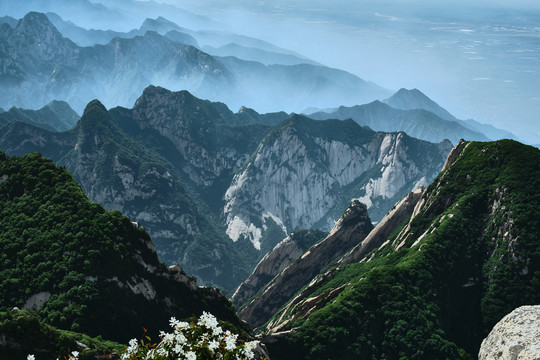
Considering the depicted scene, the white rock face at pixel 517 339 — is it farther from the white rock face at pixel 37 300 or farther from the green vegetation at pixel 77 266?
the white rock face at pixel 37 300

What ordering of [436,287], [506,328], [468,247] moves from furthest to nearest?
[468,247] < [436,287] < [506,328]

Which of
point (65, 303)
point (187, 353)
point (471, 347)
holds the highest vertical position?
point (187, 353)

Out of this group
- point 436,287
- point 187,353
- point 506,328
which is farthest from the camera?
point 436,287

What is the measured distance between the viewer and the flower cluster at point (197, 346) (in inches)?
1136

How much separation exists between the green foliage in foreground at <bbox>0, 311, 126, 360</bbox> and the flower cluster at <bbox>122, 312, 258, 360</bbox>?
157 feet

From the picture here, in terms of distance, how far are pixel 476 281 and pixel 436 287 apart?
13.4 metres

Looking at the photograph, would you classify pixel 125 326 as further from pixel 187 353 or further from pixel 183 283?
pixel 187 353

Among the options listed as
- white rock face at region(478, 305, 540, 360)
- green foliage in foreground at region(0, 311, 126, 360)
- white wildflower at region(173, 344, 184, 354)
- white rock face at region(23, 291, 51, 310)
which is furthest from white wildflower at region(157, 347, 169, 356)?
white rock face at region(23, 291, 51, 310)

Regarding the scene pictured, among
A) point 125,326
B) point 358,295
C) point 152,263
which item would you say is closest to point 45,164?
point 152,263

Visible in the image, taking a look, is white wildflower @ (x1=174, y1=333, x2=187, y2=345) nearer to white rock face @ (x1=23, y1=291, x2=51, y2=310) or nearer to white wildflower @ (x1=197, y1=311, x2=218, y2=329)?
white wildflower @ (x1=197, y1=311, x2=218, y2=329)

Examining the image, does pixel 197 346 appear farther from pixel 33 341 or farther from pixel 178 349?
pixel 33 341

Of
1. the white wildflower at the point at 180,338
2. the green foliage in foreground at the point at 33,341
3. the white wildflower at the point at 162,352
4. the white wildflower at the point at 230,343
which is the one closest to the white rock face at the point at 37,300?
the green foliage in foreground at the point at 33,341

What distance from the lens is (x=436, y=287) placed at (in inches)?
5118

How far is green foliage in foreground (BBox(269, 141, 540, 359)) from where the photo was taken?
378ft
